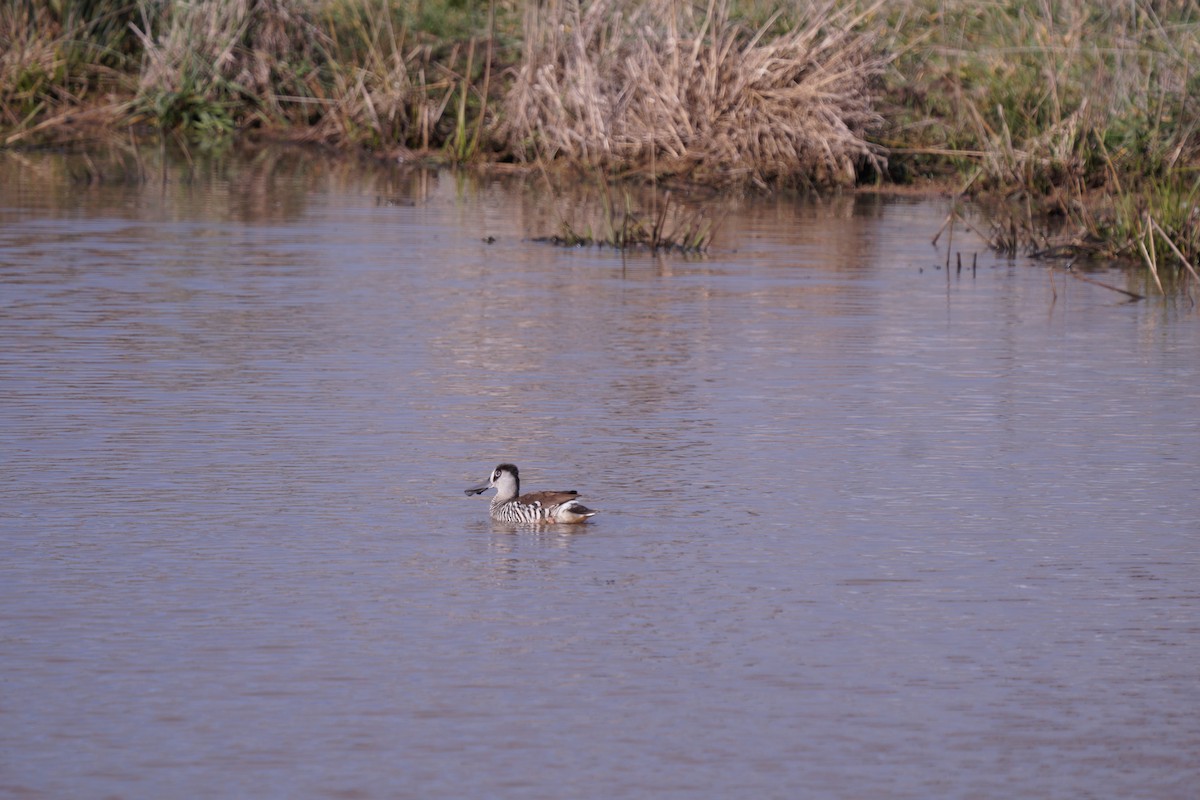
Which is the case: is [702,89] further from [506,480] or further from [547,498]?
[547,498]

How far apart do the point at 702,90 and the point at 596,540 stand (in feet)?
41.4

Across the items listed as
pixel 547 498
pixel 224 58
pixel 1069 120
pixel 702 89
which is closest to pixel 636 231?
pixel 702 89

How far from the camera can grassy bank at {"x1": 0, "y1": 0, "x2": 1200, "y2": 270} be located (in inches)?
703

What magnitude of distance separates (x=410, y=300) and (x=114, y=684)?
742 centimetres

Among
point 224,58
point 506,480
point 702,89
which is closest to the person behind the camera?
point 506,480

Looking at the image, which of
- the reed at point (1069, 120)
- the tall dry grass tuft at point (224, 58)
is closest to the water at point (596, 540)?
the reed at point (1069, 120)

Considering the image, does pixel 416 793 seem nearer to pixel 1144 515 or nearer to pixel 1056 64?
pixel 1144 515

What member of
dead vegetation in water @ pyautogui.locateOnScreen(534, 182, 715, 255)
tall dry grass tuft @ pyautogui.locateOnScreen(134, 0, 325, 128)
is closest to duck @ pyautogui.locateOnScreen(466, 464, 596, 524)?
dead vegetation in water @ pyautogui.locateOnScreen(534, 182, 715, 255)

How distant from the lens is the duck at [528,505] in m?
7.46

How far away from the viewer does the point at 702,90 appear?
64.2 feet

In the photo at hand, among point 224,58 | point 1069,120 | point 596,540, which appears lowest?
point 596,540

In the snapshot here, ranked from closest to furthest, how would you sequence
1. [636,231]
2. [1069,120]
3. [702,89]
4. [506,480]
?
[506,480] < [636,231] < [1069,120] < [702,89]

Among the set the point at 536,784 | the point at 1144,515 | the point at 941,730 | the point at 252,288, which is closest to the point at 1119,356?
the point at 1144,515

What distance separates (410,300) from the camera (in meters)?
13.0
